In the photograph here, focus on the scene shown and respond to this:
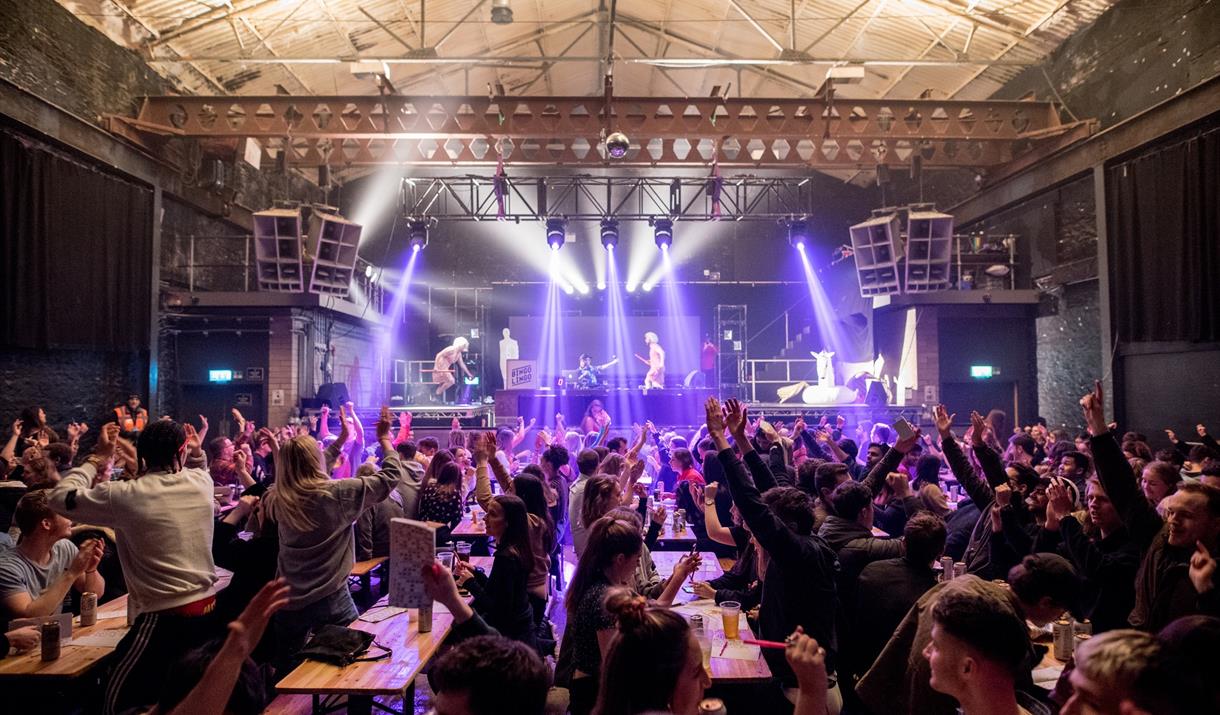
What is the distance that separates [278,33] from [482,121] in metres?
3.59

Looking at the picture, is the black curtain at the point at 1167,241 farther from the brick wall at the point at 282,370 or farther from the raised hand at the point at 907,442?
the brick wall at the point at 282,370

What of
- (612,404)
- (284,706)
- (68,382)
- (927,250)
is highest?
(927,250)

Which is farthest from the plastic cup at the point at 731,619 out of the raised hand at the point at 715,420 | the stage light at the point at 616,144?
the stage light at the point at 616,144

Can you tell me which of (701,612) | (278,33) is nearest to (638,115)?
(278,33)

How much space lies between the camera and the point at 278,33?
10844 mm

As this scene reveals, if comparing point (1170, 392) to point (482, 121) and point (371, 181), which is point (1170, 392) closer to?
point (482, 121)

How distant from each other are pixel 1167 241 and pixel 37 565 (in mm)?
11000

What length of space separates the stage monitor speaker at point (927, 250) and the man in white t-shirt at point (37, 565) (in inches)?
407

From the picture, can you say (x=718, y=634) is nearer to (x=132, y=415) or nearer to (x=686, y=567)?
(x=686, y=567)

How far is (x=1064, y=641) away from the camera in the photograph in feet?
9.58

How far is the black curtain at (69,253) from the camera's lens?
26.0 feet

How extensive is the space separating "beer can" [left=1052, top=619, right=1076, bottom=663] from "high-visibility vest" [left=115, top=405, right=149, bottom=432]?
950 cm

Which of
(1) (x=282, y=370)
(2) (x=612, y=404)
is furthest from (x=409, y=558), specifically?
(1) (x=282, y=370)

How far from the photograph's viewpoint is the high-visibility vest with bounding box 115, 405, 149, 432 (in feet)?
29.2
